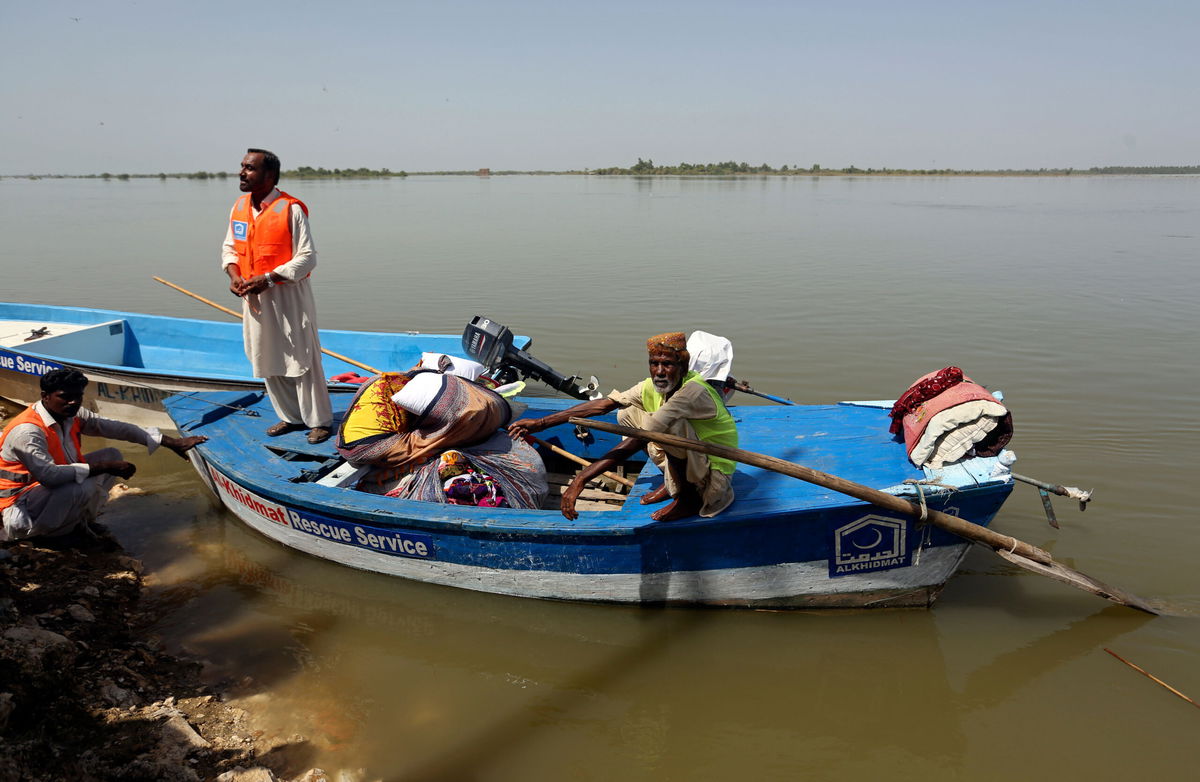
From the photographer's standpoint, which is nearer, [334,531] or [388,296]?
[334,531]

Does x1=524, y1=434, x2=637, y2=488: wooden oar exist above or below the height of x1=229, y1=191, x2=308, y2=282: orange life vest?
below

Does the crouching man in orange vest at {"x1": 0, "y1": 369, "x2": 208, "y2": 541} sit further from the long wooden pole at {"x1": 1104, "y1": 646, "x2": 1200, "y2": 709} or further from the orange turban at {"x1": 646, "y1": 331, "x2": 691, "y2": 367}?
the long wooden pole at {"x1": 1104, "y1": 646, "x2": 1200, "y2": 709}

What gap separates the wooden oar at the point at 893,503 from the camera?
328cm

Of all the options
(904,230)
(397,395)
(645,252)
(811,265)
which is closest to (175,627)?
(397,395)

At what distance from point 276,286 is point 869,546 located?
4.03m

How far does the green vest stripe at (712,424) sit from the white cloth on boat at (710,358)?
41.4 inches

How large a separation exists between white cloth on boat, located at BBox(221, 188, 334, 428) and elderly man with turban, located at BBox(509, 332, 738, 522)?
2.02 metres

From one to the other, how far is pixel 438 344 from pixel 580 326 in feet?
12.2

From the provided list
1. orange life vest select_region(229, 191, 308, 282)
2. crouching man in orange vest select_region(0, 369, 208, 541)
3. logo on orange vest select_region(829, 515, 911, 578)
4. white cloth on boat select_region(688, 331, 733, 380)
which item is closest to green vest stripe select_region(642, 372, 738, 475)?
logo on orange vest select_region(829, 515, 911, 578)

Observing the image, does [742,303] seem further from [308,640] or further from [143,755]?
[143,755]

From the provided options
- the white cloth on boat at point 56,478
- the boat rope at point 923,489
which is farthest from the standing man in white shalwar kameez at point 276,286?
the boat rope at point 923,489

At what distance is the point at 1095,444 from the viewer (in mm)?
6484

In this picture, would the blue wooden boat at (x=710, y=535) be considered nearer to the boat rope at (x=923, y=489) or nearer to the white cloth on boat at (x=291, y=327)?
the boat rope at (x=923, y=489)

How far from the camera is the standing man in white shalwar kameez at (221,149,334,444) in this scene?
4.64m
